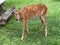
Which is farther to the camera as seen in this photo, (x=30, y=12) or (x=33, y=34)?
(x=33, y=34)

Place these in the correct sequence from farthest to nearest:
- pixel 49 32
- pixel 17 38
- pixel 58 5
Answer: pixel 58 5 < pixel 49 32 < pixel 17 38

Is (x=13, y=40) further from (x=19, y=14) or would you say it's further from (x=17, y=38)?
(x=19, y=14)

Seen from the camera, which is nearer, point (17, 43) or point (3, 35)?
point (17, 43)

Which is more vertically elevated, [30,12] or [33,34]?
[30,12]

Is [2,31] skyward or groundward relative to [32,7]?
groundward

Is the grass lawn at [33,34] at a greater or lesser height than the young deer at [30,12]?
lesser

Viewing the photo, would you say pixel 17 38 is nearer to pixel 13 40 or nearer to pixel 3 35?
pixel 13 40

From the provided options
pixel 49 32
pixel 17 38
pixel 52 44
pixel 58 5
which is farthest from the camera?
pixel 58 5

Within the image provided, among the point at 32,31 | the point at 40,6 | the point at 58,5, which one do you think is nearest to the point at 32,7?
the point at 40,6

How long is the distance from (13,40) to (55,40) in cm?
132

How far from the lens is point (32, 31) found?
7.22m

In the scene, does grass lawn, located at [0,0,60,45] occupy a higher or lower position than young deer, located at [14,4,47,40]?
lower

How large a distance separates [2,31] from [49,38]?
1.75 meters

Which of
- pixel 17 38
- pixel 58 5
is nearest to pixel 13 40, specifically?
pixel 17 38
